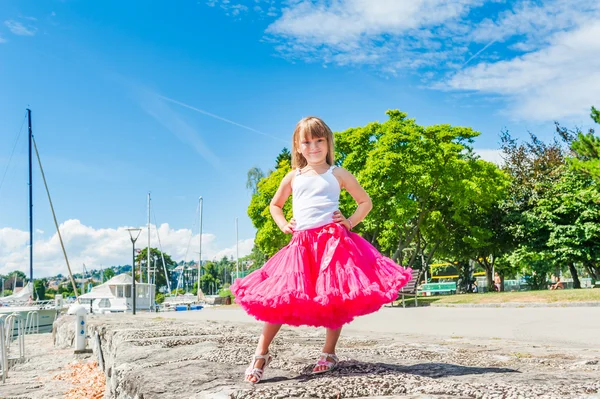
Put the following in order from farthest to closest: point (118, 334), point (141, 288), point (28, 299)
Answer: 1. point (141, 288)
2. point (28, 299)
3. point (118, 334)

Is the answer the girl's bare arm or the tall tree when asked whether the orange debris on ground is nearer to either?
the girl's bare arm

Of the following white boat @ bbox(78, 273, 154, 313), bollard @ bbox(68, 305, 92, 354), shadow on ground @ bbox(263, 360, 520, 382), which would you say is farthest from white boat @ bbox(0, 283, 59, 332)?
shadow on ground @ bbox(263, 360, 520, 382)

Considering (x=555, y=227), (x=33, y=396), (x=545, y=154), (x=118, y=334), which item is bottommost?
(x=33, y=396)

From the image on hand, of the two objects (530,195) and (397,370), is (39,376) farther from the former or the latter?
(530,195)

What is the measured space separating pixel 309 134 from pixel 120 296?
50.1m

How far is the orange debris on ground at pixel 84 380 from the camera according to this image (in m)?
6.35

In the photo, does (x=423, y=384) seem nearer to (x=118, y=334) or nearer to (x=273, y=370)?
(x=273, y=370)

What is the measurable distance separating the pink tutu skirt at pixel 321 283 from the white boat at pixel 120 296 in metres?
45.6

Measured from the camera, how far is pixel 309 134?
3.51 meters

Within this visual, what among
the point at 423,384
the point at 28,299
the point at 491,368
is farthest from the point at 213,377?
the point at 28,299

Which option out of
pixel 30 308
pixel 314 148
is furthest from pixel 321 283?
pixel 30 308

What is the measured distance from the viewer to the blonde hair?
3.51m

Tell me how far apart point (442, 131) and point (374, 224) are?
20.8 ft

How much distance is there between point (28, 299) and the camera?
38219mm
